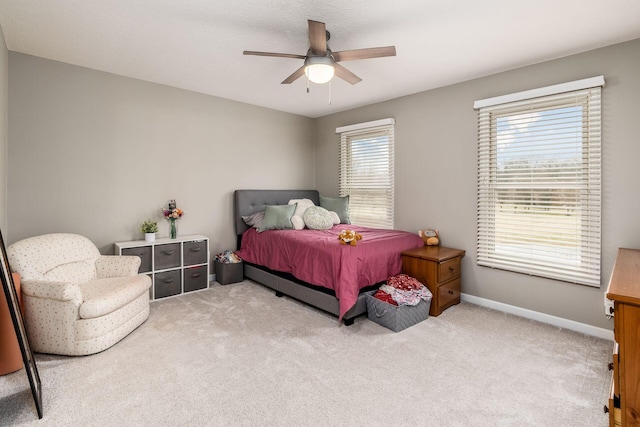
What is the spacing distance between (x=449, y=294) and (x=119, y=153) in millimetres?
4085

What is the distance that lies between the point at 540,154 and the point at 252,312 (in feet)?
11.0

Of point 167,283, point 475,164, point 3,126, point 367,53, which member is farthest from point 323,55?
point 167,283

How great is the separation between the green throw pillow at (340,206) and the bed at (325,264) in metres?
0.27

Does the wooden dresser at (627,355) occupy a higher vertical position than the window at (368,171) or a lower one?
lower

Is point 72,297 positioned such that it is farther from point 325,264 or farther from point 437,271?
point 437,271

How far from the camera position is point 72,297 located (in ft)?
7.64

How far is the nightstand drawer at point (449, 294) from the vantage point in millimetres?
3294

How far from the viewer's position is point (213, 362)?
2334 millimetres

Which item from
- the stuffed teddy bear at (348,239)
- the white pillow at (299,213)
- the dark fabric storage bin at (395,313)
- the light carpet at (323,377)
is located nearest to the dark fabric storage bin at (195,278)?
the light carpet at (323,377)

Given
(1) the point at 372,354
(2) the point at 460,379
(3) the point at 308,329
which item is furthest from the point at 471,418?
(3) the point at 308,329

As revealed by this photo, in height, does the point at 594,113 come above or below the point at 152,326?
above

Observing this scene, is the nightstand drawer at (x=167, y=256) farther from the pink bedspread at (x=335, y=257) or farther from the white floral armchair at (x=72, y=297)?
the pink bedspread at (x=335, y=257)

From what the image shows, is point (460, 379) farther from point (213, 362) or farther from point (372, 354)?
point (213, 362)

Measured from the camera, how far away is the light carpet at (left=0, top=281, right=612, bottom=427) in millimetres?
1784
